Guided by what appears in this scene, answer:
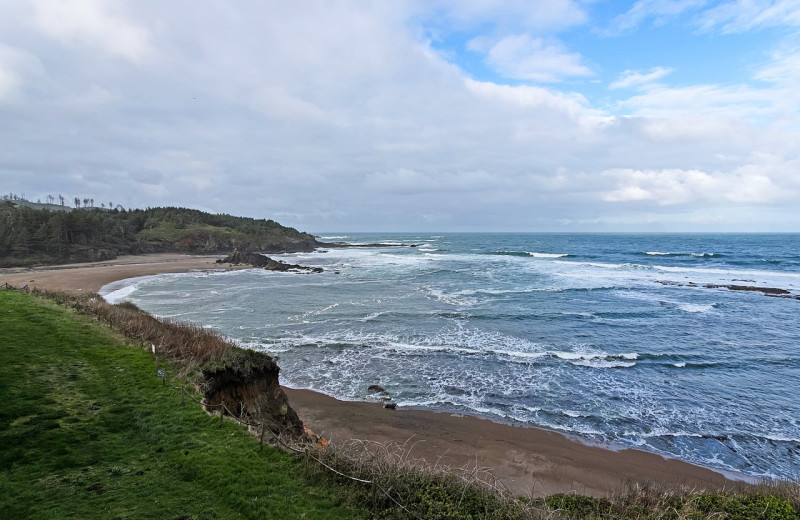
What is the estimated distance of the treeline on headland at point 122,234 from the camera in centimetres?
5934

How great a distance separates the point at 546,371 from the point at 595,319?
11309 millimetres

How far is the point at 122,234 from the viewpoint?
81.2 metres

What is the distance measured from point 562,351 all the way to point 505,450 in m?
10.2

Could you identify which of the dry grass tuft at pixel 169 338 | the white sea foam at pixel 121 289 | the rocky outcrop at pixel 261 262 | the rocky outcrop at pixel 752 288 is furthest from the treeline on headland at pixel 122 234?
the rocky outcrop at pixel 752 288

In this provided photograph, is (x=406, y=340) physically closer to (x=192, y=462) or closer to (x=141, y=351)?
(x=141, y=351)

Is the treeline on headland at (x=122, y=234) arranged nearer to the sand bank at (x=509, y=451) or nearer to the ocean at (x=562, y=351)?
the ocean at (x=562, y=351)

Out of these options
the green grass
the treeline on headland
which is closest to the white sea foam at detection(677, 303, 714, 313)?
the green grass

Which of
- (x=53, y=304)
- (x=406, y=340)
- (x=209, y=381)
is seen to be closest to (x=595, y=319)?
(x=406, y=340)

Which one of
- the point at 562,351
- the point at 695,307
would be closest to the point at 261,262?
the point at 562,351

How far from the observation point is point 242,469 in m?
6.70

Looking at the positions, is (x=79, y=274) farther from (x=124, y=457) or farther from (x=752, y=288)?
(x=752, y=288)

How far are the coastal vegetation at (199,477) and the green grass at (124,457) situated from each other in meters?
0.02

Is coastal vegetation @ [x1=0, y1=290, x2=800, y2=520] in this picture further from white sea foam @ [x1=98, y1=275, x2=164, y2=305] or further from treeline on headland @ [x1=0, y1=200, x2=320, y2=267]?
treeline on headland @ [x1=0, y1=200, x2=320, y2=267]

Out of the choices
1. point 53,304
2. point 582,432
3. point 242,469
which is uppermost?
point 53,304
